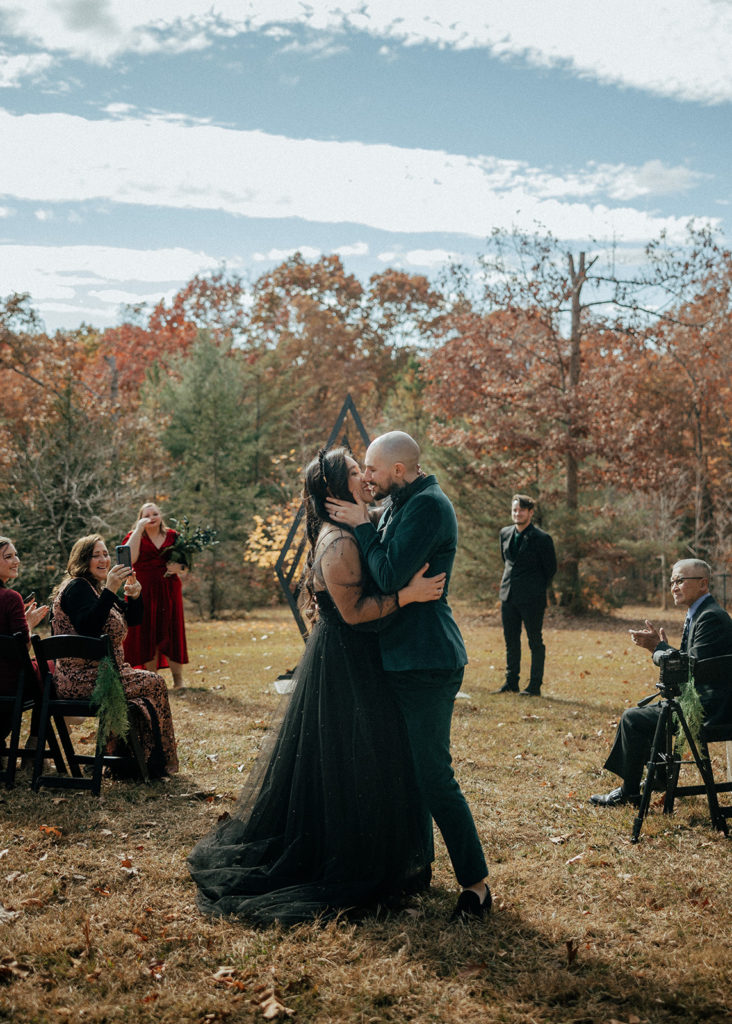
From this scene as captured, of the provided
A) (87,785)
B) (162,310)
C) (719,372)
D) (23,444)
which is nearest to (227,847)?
(87,785)

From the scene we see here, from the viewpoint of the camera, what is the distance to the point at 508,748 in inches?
277

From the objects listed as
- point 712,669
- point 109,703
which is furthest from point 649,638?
point 109,703

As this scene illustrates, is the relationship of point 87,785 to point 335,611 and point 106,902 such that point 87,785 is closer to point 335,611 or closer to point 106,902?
point 106,902

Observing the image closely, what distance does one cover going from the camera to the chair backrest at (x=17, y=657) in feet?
19.1

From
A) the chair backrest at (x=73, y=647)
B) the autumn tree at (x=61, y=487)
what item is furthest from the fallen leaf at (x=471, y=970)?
the autumn tree at (x=61, y=487)

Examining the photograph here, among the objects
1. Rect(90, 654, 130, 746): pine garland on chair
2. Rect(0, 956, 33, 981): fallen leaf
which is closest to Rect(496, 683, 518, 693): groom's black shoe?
Rect(90, 654, 130, 746): pine garland on chair

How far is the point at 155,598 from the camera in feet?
29.1

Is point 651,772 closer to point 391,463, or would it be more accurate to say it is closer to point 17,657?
point 391,463

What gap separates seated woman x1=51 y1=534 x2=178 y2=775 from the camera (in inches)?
235

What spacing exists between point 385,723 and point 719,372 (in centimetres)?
2423

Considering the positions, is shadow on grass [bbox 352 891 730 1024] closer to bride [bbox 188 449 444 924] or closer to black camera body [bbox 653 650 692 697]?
bride [bbox 188 449 444 924]

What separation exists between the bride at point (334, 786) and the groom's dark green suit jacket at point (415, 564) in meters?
0.11

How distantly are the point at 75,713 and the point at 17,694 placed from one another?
41cm

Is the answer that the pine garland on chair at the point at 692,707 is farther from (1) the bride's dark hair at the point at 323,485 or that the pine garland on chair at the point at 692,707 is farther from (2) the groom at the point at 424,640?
(1) the bride's dark hair at the point at 323,485
